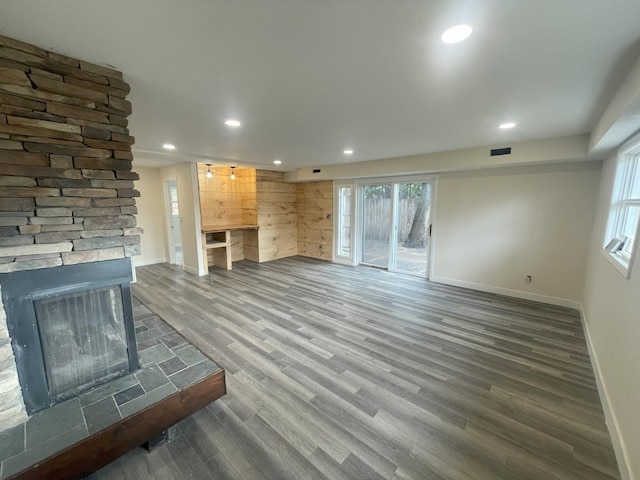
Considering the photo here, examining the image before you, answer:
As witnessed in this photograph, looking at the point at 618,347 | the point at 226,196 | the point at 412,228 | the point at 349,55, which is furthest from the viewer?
the point at 226,196

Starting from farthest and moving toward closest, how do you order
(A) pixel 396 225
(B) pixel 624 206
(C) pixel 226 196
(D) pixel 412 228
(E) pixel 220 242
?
(C) pixel 226 196
(E) pixel 220 242
(A) pixel 396 225
(D) pixel 412 228
(B) pixel 624 206

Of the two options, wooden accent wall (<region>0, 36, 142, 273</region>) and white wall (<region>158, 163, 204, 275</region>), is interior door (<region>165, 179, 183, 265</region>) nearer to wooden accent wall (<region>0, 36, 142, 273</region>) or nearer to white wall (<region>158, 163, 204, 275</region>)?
white wall (<region>158, 163, 204, 275</region>)

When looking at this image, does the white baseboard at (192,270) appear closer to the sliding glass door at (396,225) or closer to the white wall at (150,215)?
the white wall at (150,215)

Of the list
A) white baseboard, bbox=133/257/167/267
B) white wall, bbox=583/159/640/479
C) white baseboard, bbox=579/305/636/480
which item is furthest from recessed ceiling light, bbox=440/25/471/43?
white baseboard, bbox=133/257/167/267

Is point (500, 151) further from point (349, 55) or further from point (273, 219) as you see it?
point (273, 219)

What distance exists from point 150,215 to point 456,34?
6.83 m

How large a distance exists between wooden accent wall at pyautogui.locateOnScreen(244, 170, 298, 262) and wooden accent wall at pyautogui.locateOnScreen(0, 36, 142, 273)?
15.4ft

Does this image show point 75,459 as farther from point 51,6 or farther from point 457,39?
point 457,39

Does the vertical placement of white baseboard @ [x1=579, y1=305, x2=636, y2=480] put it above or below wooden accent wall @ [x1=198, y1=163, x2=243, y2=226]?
below

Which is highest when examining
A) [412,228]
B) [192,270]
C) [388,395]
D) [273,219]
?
[273,219]

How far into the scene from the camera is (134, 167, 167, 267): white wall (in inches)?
236

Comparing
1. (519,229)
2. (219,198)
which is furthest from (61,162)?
(519,229)

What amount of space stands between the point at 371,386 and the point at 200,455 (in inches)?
52.9

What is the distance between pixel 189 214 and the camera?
17.8ft
